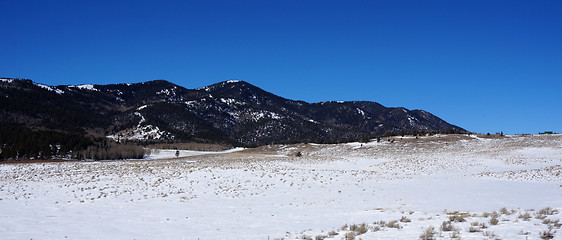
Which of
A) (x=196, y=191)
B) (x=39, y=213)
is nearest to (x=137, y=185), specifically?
(x=196, y=191)

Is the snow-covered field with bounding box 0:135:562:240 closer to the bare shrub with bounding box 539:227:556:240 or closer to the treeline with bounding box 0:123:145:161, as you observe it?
the bare shrub with bounding box 539:227:556:240

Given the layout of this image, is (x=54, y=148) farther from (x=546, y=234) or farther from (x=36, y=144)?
(x=546, y=234)

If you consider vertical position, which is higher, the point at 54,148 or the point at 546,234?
the point at 54,148

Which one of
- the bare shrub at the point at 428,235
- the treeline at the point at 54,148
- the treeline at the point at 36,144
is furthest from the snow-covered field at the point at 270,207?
the treeline at the point at 54,148

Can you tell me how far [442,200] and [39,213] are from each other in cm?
1994

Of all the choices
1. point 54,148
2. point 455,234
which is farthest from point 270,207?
point 54,148

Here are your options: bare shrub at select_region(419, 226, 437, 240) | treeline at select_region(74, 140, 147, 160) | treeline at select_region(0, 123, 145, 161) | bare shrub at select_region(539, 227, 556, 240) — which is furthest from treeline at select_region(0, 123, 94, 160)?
bare shrub at select_region(539, 227, 556, 240)

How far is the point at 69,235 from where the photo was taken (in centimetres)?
1149

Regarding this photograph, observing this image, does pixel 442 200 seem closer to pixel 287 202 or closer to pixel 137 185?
pixel 287 202

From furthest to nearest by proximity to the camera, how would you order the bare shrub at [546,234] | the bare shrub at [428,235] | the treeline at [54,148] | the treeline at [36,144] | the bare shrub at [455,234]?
the treeline at [54,148]
the treeline at [36,144]
the bare shrub at [428,235]
the bare shrub at [455,234]
the bare shrub at [546,234]

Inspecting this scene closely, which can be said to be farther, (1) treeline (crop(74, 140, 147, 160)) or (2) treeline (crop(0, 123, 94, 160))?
(1) treeline (crop(74, 140, 147, 160))

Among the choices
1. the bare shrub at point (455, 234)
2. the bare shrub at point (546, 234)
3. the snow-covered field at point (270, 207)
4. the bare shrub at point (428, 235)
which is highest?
the bare shrub at point (546, 234)

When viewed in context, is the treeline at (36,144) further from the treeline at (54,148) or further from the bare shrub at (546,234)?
the bare shrub at (546,234)

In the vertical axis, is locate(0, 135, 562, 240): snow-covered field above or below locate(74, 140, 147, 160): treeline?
below
